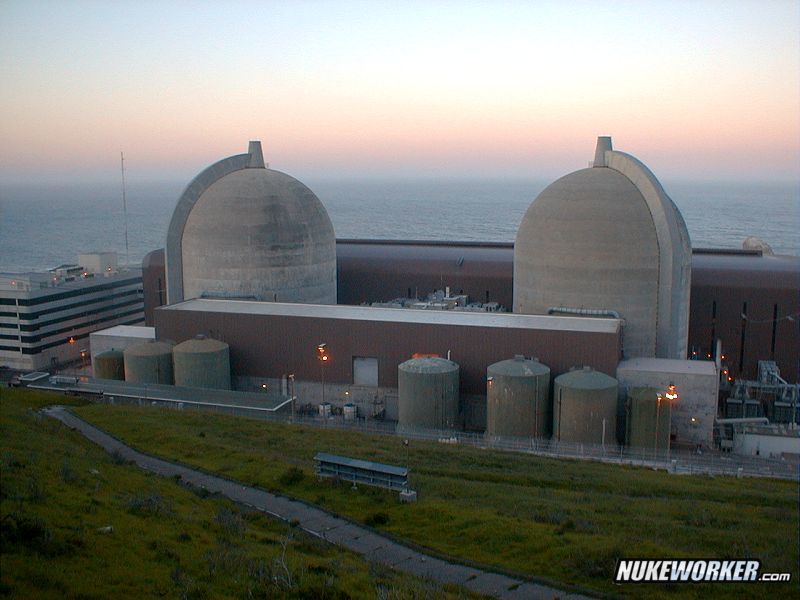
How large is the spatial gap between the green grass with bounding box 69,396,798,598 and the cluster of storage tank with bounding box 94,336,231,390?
8.15m

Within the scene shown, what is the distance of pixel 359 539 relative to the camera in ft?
54.4

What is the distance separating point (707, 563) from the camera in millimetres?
15188

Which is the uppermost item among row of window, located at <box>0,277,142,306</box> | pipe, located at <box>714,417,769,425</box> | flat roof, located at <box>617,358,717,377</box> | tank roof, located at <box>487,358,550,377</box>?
row of window, located at <box>0,277,142,306</box>

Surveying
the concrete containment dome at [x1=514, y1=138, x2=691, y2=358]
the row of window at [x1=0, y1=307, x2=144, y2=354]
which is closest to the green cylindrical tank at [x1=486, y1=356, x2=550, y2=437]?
the concrete containment dome at [x1=514, y1=138, x2=691, y2=358]

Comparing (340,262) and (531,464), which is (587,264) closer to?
(531,464)

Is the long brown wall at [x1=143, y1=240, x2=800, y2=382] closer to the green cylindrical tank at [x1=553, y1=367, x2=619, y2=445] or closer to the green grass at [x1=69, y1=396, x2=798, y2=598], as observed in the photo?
the green cylindrical tank at [x1=553, y1=367, x2=619, y2=445]

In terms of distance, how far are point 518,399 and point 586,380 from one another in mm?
3033

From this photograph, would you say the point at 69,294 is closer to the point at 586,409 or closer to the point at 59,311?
the point at 59,311

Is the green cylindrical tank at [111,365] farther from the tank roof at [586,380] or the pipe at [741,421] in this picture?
the pipe at [741,421]

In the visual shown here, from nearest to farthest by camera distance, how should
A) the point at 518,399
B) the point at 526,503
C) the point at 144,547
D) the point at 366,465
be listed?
1. the point at 144,547
2. the point at 526,503
3. the point at 366,465
4. the point at 518,399

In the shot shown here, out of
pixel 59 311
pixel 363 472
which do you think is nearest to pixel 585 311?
pixel 363 472

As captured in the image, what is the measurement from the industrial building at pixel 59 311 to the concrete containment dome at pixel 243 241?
10.7m

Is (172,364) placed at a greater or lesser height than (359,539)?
lesser

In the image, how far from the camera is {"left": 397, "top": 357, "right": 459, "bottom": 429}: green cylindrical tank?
34688 mm
